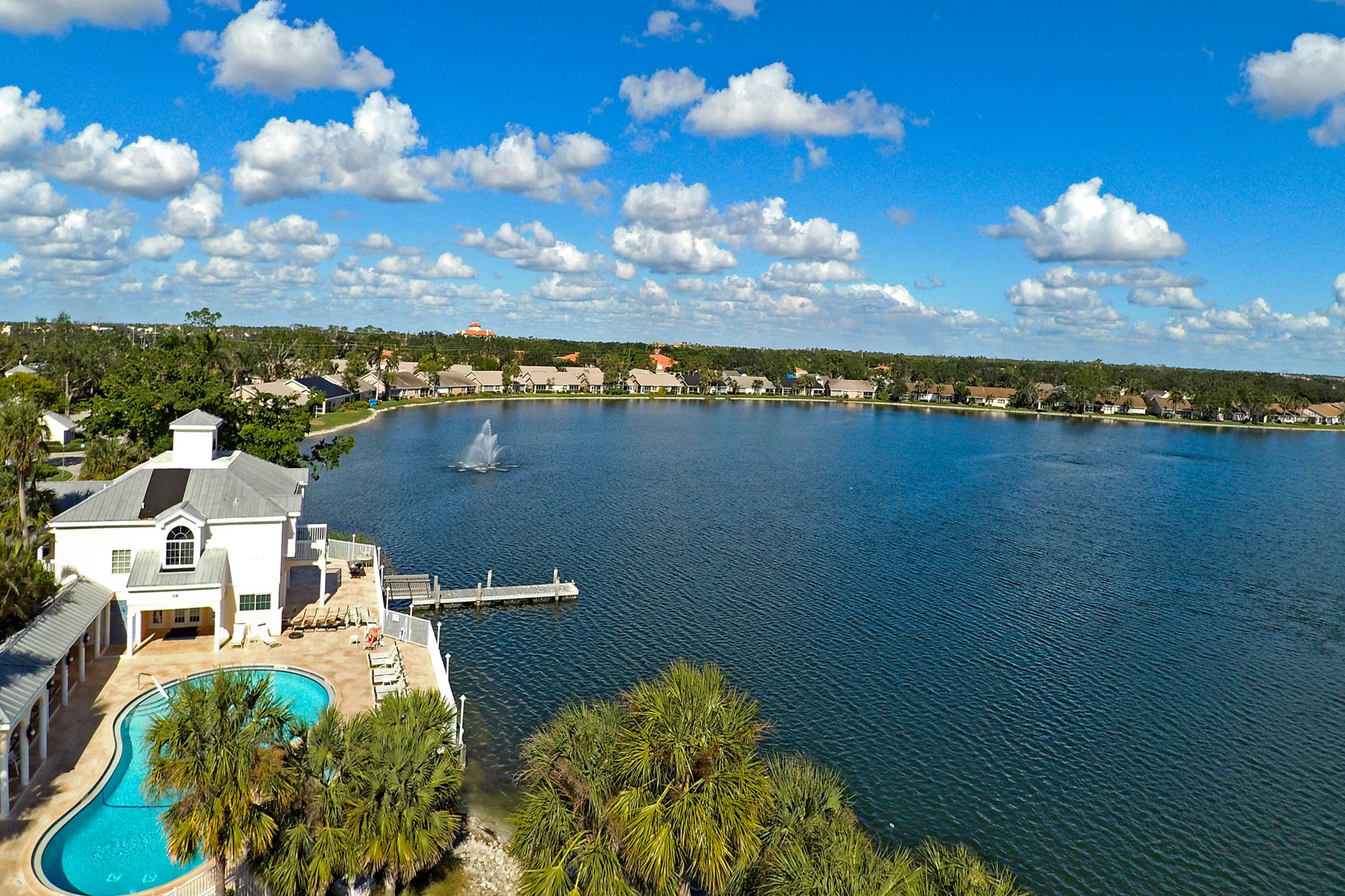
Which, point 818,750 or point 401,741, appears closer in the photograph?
point 401,741

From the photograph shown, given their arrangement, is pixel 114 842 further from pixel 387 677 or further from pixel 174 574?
pixel 174 574

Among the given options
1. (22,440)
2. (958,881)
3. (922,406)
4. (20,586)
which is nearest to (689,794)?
(958,881)

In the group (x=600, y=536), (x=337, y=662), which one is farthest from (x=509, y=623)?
(x=600, y=536)

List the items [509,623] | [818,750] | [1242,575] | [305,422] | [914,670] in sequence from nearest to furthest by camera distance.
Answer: [818,750]
[914,670]
[509,623]
[305,422]
[1242,575]

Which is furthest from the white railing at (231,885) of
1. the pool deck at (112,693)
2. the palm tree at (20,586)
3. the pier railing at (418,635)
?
the palm tree at (20,586)

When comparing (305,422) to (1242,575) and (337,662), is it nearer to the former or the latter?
(337,662)

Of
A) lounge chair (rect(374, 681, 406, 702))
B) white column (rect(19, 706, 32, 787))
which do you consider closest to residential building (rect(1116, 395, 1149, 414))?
lounge chair (rect(374, 681, 406, 702))
